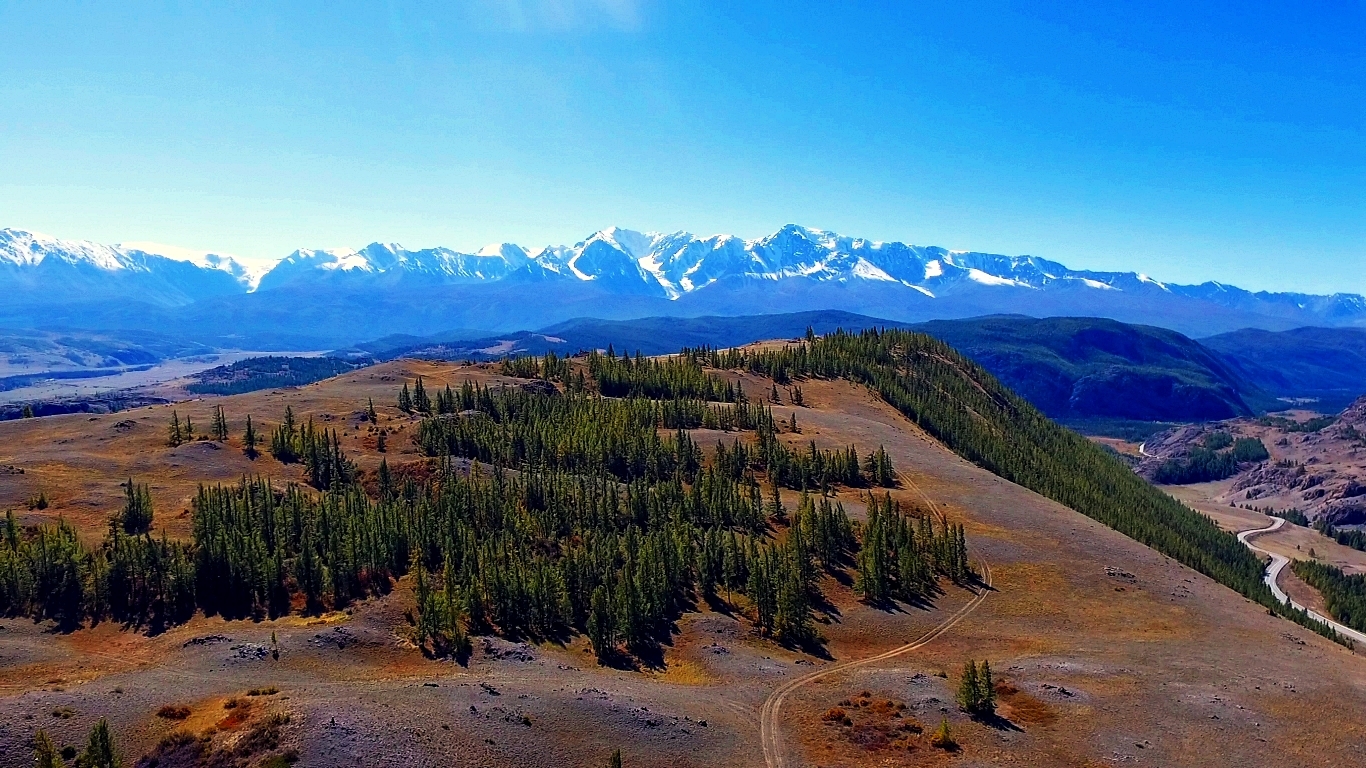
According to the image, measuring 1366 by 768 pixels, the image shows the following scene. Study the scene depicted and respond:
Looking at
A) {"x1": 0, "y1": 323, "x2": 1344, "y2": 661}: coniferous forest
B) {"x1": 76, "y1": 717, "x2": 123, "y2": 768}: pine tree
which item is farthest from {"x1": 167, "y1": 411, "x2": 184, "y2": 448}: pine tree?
{"x1": 76, "y1": 717, "x2": 123, "y2": 768}: pine tree

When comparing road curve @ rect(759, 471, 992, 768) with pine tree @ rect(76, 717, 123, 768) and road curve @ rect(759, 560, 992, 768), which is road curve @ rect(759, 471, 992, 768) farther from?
pine tree @ rect(76, 717, 123, 768)

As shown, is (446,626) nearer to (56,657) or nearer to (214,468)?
(56,657)

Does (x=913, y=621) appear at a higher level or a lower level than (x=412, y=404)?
lower

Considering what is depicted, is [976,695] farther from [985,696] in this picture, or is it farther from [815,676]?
[815,676]

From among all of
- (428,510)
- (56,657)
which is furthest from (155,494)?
(56,657)

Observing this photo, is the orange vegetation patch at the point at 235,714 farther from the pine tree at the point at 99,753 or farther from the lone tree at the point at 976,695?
the lone tree at the point at 976,695

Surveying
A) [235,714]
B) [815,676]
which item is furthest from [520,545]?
[235,714]
